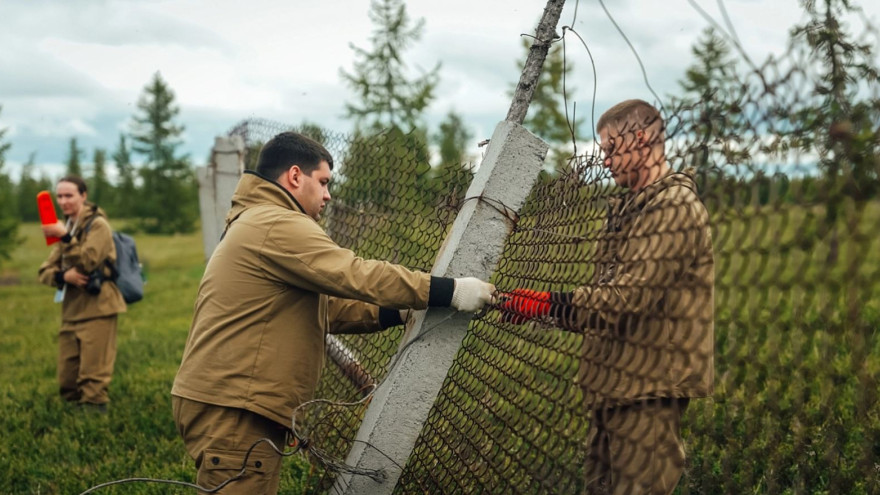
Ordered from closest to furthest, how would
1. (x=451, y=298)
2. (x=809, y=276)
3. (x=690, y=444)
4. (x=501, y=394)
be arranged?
1. (x=809, y=276)
2. (x=451, y=298)
3. (x=501, y=394)
4. (x=690, y=444)

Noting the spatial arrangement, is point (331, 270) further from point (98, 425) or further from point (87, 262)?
point (87, 262)

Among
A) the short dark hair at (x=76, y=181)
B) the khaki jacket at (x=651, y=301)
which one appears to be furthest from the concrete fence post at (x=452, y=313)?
the short dark hair at (x=76, y=181)

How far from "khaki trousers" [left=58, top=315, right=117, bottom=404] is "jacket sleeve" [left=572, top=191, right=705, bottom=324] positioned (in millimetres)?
5904

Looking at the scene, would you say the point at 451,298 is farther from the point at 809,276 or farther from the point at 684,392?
the point at 809,276

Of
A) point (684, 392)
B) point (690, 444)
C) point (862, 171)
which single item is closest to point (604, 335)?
point (684, 392)

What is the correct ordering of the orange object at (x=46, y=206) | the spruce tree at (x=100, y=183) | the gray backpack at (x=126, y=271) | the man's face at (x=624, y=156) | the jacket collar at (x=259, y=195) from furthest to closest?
the spruce tree at (x=100, y=183), the gray backpack at (x=126, y=271), the orange object at (x=46, y=206), the jacket collar at (x=259, y=195), the man's face at (x=624, y=156)

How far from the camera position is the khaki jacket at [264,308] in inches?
121

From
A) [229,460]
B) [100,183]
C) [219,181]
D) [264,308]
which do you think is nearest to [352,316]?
[264,308]

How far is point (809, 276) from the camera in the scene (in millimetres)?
1745

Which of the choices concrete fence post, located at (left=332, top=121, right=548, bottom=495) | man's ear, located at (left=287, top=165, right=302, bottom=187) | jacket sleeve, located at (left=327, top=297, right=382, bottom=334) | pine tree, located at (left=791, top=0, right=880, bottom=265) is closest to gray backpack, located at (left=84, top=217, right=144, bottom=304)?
jacket sleeve, located at (left=327, top=297, right=382, bottom=334)

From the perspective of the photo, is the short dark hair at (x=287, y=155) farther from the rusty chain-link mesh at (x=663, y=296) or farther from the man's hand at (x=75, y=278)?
the man's hand at (x=75, y=278)

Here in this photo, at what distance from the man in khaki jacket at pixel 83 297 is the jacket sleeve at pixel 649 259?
5.84 m

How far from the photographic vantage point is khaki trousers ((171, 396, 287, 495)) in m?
3.22

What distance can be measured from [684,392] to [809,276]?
3.27 feet
